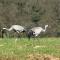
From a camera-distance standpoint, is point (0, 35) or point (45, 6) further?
point (45, 6)

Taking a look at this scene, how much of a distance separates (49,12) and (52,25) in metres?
1.33

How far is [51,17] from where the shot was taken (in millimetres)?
20875

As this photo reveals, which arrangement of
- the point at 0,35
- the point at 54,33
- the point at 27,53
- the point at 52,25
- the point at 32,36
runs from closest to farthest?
the point at 27,53 → the point at 32,36 → the point at 0,35 → the point at 54,33 → the point at 52,25

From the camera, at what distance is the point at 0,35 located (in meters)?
17.2

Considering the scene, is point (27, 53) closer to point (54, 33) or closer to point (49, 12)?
point (54, 33)

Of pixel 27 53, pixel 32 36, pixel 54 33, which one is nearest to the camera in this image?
pixel 27 53

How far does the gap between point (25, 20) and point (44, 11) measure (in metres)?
1.61

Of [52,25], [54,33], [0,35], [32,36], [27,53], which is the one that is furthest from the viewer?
[52,25]

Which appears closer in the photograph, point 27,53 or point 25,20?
point 27,53

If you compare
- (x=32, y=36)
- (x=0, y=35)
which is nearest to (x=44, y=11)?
(x=0, y=35)

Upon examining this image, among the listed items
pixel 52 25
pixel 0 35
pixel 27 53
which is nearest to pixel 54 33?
pixel 52 25

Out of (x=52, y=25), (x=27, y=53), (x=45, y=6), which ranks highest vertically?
(x=45, y=6)

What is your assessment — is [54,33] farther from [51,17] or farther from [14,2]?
[14,2]

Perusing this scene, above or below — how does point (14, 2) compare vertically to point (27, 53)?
above
